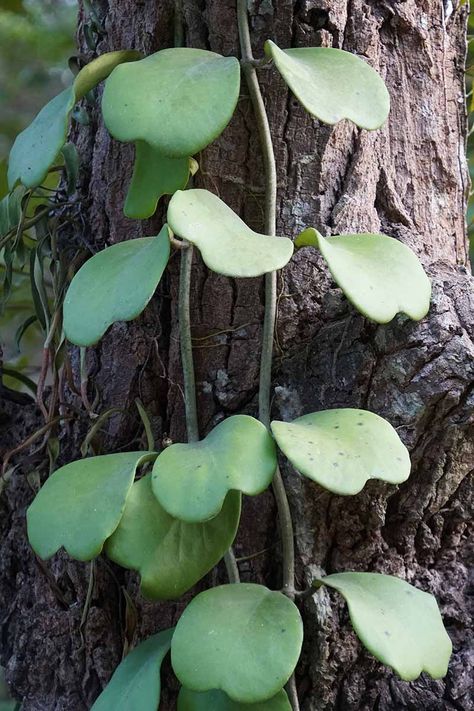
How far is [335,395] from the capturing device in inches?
26.7

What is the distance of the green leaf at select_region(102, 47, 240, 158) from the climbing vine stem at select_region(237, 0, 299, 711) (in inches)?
2.2

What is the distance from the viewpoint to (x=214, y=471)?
53 centimetres

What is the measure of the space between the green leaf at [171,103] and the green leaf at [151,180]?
7 cm

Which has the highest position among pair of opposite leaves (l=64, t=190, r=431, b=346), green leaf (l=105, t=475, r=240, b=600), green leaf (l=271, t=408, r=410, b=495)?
pair of opposite leaves (l=64, t=190, r=431, b=346)

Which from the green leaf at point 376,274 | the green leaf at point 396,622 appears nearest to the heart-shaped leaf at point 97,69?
the green leaf at point 376,274

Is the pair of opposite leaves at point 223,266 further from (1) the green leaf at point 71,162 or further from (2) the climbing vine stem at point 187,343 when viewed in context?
(1) the green leaf at point 71,162

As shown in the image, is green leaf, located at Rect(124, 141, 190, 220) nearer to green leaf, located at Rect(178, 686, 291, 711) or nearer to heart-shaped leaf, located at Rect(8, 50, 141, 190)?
heart-shaped leaf, located at Rect(8, 50, 141, 190)

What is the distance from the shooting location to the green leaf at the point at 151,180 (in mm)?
660

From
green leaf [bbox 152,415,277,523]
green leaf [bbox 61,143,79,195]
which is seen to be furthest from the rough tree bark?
green leaf [bbox 152,415,277,523]

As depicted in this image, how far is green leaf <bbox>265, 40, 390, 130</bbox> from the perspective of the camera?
1.98 feet

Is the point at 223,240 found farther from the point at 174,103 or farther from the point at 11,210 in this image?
the point at 11,210

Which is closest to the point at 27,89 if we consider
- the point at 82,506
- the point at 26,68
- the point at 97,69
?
the point at 26,68

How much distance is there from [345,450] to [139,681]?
0.26 m

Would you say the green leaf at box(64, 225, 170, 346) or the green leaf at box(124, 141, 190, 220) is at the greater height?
the green leaf at box(124, 141, 190, 220)
